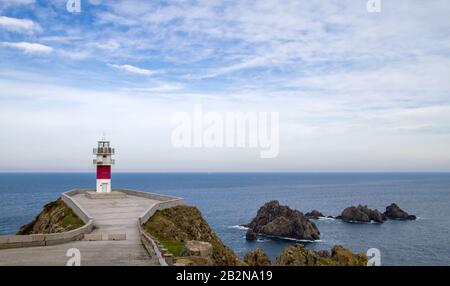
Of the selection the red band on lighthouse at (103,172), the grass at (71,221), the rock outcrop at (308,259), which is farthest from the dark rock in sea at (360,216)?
the grass at (71,221)

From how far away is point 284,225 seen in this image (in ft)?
247

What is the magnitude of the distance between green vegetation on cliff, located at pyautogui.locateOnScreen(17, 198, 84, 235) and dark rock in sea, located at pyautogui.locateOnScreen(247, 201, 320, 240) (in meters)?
44.3

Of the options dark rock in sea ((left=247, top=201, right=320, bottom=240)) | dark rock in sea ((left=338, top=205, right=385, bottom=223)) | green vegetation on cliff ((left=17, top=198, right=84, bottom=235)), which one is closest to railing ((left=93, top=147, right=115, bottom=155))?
green vegetation on cliff ((left=17, top=198, right=84, bottom=235))

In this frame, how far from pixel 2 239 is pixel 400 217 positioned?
9773cm

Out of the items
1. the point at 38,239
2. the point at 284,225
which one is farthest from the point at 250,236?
the point at 38,239

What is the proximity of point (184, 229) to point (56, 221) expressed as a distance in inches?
465

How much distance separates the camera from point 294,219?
75.9m

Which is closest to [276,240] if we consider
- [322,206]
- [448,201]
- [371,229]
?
[371,229]

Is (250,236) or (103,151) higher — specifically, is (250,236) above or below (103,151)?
below

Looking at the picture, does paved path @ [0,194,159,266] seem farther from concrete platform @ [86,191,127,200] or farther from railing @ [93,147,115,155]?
railing @ [93,147,115,155]

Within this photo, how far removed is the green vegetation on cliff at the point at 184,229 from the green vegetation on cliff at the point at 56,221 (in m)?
5.65

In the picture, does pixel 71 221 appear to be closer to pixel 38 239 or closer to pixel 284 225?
pixel 38 239
